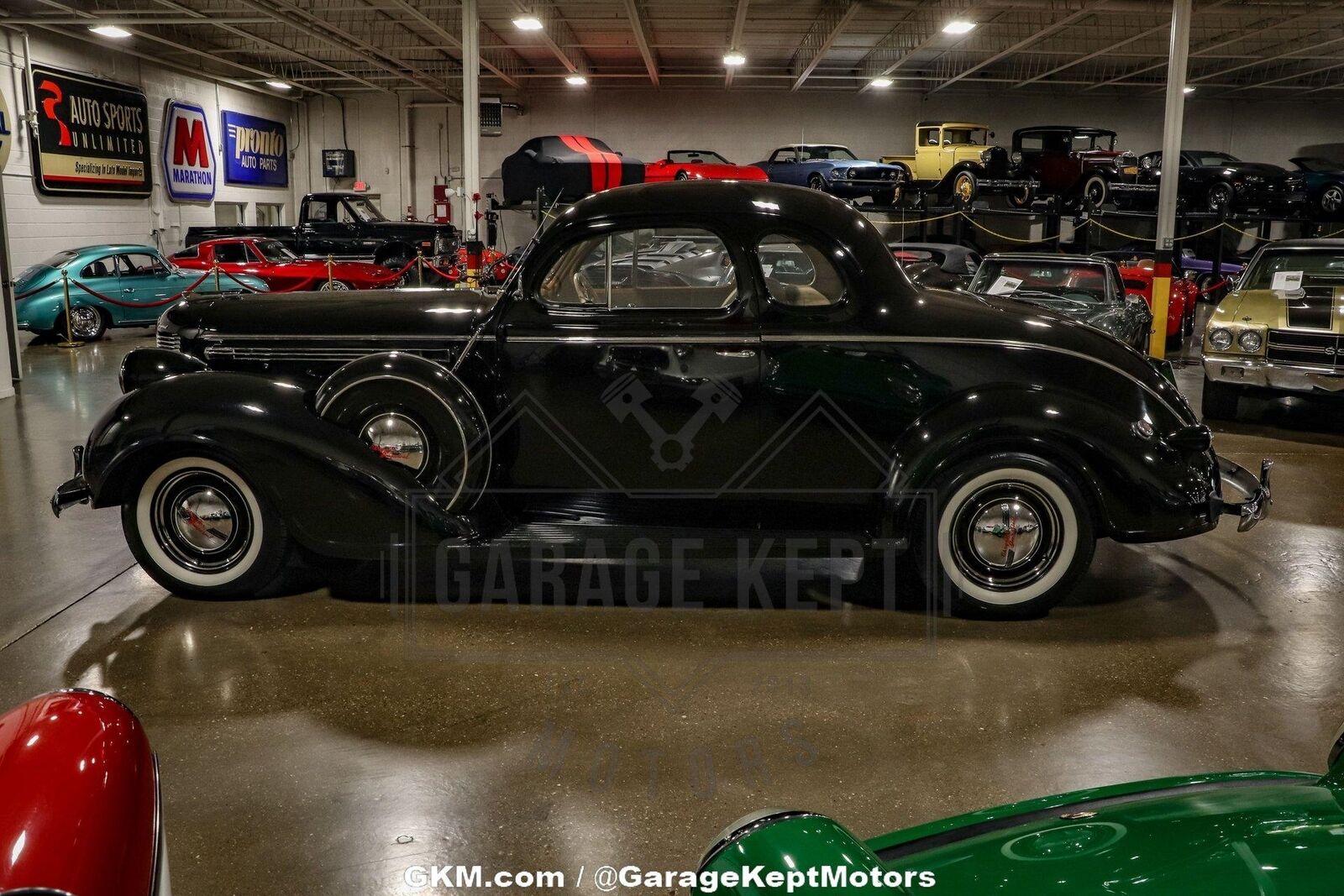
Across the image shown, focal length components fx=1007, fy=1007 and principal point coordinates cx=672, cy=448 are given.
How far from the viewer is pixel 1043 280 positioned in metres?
10.2

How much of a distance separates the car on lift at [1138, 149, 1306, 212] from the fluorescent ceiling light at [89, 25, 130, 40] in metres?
18.4

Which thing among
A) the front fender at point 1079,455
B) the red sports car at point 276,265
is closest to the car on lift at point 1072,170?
the red sports car at point 276,265

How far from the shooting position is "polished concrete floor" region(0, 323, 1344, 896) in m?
2.85

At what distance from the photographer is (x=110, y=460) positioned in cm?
432

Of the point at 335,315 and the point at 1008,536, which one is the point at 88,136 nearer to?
the point at 335,315

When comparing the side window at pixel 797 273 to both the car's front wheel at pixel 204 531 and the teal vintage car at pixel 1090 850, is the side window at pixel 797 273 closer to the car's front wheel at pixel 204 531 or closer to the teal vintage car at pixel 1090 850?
the car's front wheel at pixel 204 531

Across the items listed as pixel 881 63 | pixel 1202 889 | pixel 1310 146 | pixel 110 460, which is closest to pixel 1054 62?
pixel 881 63

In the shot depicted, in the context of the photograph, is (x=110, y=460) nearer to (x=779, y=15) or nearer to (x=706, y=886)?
(x=706, y=886)

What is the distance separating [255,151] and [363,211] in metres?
6.05

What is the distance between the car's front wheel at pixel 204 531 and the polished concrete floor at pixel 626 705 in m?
0.12

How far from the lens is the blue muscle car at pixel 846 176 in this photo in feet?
64.8

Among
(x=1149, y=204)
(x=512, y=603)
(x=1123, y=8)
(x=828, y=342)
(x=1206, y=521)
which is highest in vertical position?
(x=1123, y=8)

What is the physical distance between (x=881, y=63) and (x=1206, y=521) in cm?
2341

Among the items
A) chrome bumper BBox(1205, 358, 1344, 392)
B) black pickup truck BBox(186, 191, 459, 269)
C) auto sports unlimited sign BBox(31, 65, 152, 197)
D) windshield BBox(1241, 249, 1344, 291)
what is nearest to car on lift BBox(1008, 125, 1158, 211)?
windshield BBox(1241, 249, 1344, 291)
